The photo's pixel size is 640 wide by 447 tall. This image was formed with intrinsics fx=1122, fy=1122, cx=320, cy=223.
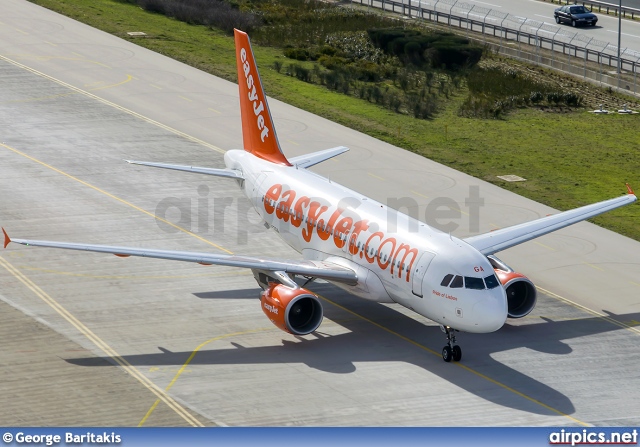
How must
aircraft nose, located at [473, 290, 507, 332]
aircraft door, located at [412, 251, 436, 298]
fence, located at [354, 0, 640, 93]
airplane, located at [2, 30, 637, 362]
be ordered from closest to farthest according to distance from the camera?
aircraft nose, located at [473, 290, 507, 332] < airplane, located at [2, 30, 637, 362] < aircraft door, located at [412, 251, 436, 298] < fence, located at [354, 0, 640, 93]

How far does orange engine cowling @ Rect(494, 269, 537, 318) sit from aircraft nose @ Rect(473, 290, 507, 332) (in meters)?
5.36

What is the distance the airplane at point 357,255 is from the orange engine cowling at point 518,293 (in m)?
0.04

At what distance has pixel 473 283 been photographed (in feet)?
139

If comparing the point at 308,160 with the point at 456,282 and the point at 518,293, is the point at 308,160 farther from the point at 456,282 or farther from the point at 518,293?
the point at 456,282

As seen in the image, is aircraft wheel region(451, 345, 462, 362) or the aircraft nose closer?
the aircraft nose

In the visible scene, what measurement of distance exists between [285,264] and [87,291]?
10.2 meters

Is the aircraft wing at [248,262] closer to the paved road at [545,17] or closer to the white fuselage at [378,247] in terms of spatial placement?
the white fuselage at [378,247]

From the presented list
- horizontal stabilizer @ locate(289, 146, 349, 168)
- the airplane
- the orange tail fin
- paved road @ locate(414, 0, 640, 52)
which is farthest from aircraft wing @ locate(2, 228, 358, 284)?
paved road @ locate(414, 0, 640, 52)

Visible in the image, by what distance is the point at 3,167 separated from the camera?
69.3 m

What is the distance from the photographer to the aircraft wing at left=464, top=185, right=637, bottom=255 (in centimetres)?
4941

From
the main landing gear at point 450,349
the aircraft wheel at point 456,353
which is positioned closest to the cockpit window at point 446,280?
the main landing gear at point 450,349

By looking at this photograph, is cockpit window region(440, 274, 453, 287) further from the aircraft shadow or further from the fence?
the fence

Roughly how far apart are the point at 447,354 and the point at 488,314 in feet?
9.38

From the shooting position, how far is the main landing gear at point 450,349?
43688mm
